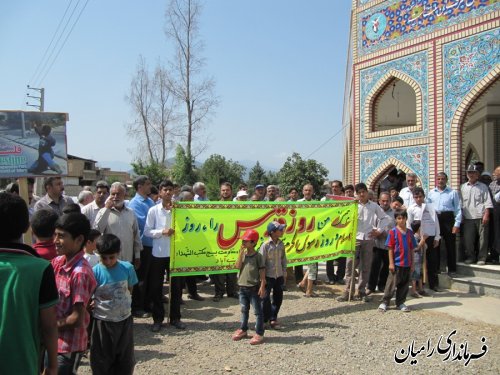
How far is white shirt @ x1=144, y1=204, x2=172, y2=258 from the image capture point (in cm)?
539

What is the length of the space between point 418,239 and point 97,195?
17.5 ft

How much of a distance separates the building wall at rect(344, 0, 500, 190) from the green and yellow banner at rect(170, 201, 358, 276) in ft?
12.7

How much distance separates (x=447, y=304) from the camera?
637cm

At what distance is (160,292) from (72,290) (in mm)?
2752

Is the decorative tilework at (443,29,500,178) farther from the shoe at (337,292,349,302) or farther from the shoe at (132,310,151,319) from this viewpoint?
the shoe at (132,310,151,319)

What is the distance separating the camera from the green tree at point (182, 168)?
2592 centimetres

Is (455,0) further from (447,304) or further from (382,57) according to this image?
(447,304)

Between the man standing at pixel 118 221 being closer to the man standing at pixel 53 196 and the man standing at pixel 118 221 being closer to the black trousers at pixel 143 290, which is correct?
the man standing at pixel 53 196

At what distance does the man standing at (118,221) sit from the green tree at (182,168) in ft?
68.3

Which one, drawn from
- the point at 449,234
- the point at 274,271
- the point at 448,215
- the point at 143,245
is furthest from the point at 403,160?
the point at 143,245

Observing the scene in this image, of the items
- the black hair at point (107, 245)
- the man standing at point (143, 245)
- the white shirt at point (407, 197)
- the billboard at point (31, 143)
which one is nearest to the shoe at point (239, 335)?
the man standing at point (143, 245)

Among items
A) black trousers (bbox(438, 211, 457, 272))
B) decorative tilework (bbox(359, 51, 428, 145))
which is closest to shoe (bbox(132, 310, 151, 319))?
black trousers (bbox(438, 211, 457, 272))

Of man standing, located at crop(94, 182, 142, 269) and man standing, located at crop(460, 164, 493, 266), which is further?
man standing, located at crop(460, 164, 493, 266)

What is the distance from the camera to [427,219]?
280 inches
